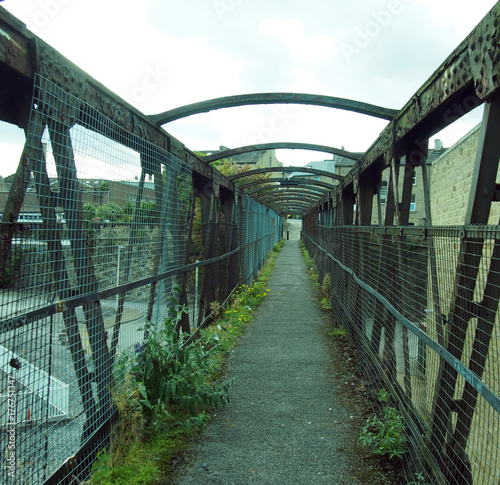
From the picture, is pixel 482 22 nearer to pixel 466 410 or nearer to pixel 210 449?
pixel 466 410

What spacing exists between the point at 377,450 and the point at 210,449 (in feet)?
3.86

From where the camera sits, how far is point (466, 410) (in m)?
2.33

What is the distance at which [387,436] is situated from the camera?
3.24 m

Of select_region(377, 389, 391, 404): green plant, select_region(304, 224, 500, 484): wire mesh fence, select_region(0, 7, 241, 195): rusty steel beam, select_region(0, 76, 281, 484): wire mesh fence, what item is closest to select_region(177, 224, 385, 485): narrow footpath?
select_region(377, 389, 391, 404): green plant

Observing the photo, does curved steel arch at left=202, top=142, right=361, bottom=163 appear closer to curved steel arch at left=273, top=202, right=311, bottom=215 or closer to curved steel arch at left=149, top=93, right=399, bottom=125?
curved steel arch at left=149, top=93, right=399, bottom=125

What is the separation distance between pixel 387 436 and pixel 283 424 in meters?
0.89

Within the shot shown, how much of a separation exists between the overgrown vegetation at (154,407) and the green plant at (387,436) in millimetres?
1195

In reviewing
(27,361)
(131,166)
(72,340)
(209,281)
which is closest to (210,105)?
(131,166)

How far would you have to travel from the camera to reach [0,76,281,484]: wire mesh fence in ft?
6.54

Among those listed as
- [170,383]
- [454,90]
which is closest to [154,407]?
[170,383]

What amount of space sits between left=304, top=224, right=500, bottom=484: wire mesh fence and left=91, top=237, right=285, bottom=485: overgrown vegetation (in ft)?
4.94

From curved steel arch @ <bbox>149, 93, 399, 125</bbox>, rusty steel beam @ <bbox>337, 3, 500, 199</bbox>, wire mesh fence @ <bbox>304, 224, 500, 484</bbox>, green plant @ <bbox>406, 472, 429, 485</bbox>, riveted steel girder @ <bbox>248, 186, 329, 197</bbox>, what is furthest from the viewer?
riveted steel girder @ <bbox>248, 186, 329, 197</bbox>

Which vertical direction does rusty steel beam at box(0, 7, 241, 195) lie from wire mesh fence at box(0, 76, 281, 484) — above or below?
above

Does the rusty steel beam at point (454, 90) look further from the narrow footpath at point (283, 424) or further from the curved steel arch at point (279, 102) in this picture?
the narrow footpath at point (283, 424)
